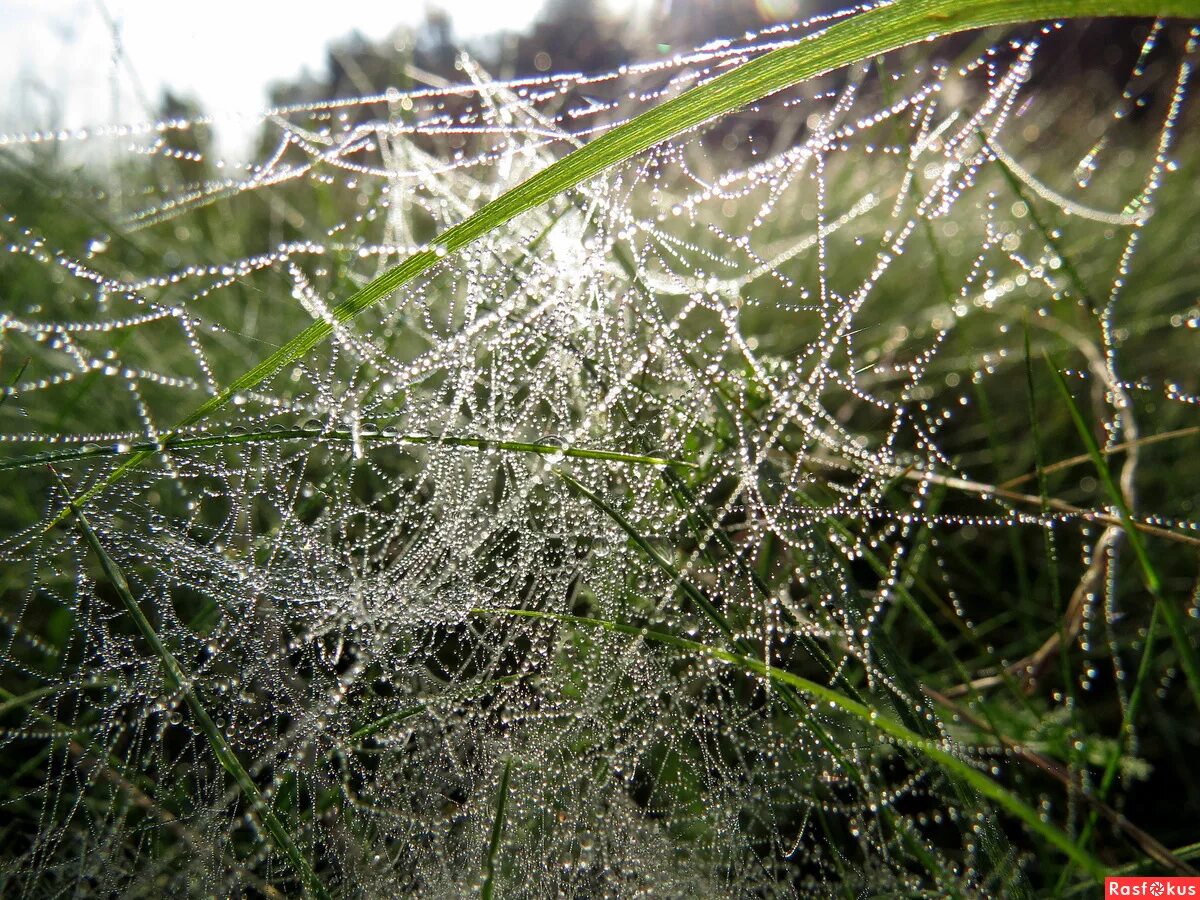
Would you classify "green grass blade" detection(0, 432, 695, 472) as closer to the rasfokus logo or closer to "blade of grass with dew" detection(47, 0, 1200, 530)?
"blade of grass with dew" detection(47, 0, 1200, 530)

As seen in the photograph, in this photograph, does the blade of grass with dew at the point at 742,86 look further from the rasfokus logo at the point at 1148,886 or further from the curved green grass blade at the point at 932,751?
the rasfokus logo at the point at 1148,886

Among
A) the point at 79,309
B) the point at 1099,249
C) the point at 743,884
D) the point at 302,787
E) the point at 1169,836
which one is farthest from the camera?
the point at 1099,249

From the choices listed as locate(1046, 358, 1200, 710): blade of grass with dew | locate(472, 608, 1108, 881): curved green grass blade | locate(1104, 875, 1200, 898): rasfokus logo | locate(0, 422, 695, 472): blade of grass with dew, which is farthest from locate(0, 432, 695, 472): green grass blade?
locate(1104, 875, 1200, 898): rasfokus logo

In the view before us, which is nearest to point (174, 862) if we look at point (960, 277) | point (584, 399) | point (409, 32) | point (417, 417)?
point (417, 417)

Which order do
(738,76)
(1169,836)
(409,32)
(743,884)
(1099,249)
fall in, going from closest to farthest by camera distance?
(738,76), (743,884), (1169,836), (409,32), (1099,249)

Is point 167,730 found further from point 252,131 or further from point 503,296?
point 252,131

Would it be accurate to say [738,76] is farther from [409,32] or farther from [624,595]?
[409,32]

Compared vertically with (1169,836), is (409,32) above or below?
above

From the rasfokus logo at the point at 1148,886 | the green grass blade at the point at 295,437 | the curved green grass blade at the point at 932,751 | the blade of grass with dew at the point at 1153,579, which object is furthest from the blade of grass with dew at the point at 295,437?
the rasfokus logo at the point at 1148,886

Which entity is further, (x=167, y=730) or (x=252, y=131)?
(x=252, y=131)

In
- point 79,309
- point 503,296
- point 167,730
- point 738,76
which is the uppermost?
point 738,76
